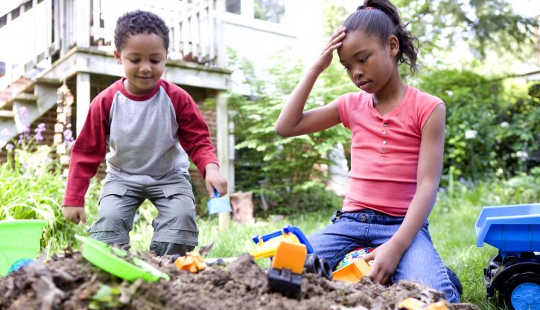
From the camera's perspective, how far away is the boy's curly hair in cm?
225

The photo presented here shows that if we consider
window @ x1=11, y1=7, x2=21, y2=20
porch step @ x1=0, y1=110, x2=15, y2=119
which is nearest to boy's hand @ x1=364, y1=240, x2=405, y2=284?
porch step @ x1=0, y1=110, x2=15, y2=119

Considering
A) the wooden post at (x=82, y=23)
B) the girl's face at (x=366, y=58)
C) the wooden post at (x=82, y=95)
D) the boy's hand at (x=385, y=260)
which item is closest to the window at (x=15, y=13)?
the wooden post at (x=82, y=23)

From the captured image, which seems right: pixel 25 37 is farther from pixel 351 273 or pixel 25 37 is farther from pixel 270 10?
pixel 351 273

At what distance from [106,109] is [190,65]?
3606mm

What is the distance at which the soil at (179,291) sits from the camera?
0.94 m

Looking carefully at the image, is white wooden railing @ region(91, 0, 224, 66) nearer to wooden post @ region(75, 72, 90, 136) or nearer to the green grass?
wooden post @ region(75, 72, 90, 136)

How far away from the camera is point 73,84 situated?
240 inches

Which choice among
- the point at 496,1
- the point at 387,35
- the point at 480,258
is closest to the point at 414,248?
the point at 387,35

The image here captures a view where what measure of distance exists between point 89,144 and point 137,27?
0.61 m

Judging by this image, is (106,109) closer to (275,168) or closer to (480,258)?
(480,258)

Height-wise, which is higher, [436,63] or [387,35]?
[436,63]

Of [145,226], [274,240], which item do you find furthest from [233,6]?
[274,240]

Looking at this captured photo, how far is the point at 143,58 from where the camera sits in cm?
224

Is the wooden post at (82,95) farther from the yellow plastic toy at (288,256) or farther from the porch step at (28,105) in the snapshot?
the yellow plastic toy at (288,256)
